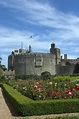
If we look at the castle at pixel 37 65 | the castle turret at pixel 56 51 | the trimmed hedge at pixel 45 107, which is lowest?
the trimmed hedge at pixel 45 107

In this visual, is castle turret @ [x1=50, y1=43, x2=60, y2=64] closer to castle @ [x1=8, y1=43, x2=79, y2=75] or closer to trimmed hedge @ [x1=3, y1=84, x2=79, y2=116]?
castle @ [x1=8, y1=43, x2=79, y2=75]

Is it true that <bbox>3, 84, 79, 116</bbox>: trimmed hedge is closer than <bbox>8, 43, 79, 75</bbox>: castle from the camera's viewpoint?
Yes

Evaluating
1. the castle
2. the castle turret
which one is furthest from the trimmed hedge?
the castle turret

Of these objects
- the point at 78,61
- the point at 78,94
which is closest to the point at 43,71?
the point at 78,61

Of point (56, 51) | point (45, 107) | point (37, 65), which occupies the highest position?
point (56, 51)

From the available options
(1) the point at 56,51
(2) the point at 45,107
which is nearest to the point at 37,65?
(1) the point at 56,51

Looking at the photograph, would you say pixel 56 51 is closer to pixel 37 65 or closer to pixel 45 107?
pixel 37 65

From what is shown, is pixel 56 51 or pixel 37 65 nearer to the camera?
pixel 37 65

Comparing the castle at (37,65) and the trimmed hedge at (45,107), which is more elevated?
the castle at (37,65)

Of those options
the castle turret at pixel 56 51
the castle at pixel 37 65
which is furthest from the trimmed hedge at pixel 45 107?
the castle turret at pixel 56 51

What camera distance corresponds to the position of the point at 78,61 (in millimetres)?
66062

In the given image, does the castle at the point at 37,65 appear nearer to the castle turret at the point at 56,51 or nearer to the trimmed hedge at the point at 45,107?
the castle turret at the point at 56,51

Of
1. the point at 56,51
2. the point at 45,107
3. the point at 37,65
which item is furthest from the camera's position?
the point at 56,51

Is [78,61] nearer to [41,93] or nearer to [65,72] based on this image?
[65,72]
